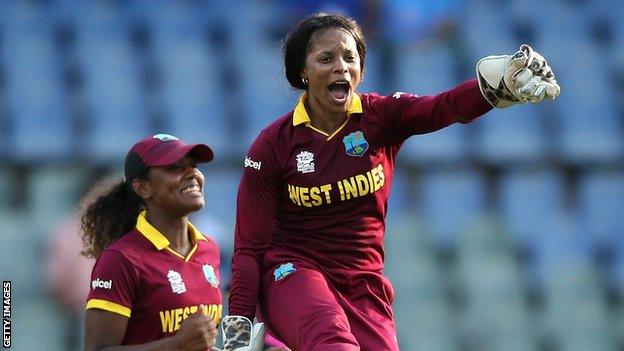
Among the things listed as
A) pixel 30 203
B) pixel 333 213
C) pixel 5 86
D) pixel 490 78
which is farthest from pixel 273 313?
pixel 5 86

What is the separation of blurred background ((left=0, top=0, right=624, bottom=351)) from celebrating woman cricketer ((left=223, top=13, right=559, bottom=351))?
264 cm

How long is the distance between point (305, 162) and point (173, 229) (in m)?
0.57

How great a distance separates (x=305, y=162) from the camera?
403 centimetres

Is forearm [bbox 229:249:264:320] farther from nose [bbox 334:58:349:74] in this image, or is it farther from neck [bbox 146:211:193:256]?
nose [bbox 334:58:349:74]

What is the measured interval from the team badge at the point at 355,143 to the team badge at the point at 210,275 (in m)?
0.67

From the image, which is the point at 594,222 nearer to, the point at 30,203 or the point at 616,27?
the point at 616,27

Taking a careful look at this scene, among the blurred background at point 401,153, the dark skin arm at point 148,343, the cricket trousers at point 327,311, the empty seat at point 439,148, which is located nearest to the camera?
the cricket trousers at point 327,311

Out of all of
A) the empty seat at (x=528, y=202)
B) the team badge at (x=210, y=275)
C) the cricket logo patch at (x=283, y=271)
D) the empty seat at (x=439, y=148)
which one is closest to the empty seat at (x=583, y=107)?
the empty seat at (x=528, y=202)

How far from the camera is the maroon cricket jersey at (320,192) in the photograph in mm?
4020

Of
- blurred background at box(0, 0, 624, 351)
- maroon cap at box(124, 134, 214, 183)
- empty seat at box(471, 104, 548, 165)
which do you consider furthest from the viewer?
empty seat at box(471, 104, 548, 165)

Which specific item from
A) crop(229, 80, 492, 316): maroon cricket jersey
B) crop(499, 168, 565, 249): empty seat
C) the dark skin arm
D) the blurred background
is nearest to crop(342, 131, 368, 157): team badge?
crop(229, 80, 492, 316): maroon cricket jersey

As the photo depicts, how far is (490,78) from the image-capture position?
12.2ft

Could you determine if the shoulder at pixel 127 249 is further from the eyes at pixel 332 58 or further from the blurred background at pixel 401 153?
the blurred background at pixel 401 153

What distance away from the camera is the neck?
4.31 meters
